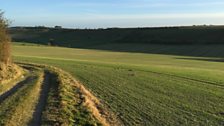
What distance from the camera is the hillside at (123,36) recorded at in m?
120

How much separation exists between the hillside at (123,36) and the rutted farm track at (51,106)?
3664 inches

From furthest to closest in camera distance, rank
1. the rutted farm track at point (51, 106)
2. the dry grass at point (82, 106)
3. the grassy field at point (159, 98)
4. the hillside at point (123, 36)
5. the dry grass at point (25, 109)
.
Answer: the hillside at point (123, 36), the grassy field at point (159, 98), the dry grass at point (82, 106), the rutted farm track at point (51, 106), the dry grass at point (25, 109)

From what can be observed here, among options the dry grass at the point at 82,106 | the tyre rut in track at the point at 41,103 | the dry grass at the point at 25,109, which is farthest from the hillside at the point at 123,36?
the dry grass at the point at 25,109

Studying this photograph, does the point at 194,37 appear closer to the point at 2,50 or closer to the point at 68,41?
the point at 68,41

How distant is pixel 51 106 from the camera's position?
16.3 metres

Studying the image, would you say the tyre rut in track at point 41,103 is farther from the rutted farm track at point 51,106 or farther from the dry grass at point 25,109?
the dry grass at point 25,109

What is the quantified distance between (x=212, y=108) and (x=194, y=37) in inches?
4149

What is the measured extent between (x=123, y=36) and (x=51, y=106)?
120 meters

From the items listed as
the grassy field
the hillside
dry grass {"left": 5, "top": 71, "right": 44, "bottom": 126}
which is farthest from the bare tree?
the hillside

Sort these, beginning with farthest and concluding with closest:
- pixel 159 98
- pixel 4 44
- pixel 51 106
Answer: pixel 4 44
pixel 159 98
pixel 51 106

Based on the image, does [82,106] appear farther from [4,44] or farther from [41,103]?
[4,44]

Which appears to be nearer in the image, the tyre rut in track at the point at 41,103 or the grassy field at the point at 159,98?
the tyre rut in track at the point at 41,103

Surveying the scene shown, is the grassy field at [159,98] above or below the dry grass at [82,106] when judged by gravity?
below

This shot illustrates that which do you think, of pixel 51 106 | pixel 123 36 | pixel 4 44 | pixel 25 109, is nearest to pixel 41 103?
pixel 51 106
